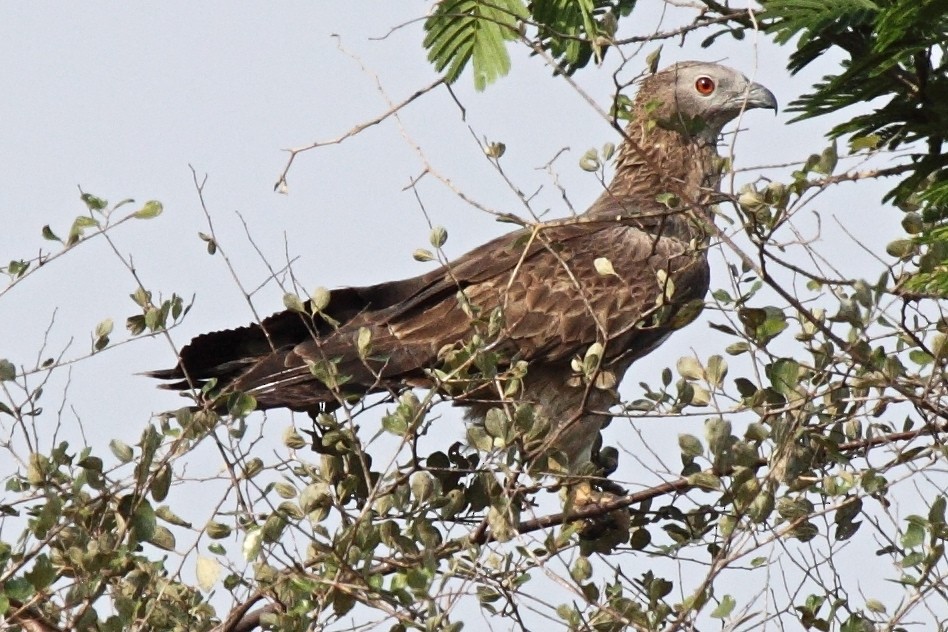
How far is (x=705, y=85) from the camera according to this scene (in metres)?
6.64

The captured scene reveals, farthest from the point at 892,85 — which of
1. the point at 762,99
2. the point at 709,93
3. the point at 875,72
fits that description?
the point at 709,93

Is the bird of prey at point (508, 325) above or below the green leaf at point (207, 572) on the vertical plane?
above

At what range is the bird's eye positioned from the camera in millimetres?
6629

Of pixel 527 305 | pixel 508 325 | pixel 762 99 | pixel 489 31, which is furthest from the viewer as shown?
pixel 762 99

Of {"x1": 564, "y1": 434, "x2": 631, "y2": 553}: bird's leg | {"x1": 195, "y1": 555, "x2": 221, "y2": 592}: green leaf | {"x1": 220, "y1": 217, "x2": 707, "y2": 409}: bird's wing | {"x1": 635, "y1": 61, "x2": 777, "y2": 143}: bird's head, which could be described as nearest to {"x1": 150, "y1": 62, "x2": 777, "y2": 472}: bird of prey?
{"x1": 220, "y1": 217, "x2": 707, "y2": 409}: bird's wing

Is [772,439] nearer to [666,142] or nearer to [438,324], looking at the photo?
[438,324]

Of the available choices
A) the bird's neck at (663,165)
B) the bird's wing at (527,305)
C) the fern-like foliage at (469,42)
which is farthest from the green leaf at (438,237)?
the bird's neck at (663,165)

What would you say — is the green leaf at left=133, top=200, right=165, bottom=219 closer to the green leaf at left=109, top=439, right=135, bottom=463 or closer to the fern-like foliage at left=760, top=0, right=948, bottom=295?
the green leaf at left=109, top=439, right=135, bottom=463

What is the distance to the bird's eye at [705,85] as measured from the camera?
6629 mm

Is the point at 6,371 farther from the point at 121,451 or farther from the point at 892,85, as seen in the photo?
the point at 892,85

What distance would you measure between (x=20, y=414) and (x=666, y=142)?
3.98m

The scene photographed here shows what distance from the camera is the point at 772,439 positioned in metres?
3.30

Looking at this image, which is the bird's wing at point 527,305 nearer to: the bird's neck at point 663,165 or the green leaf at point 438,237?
the bird's neck at point 663,165

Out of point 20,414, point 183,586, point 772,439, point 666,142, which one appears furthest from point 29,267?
point 666,142
